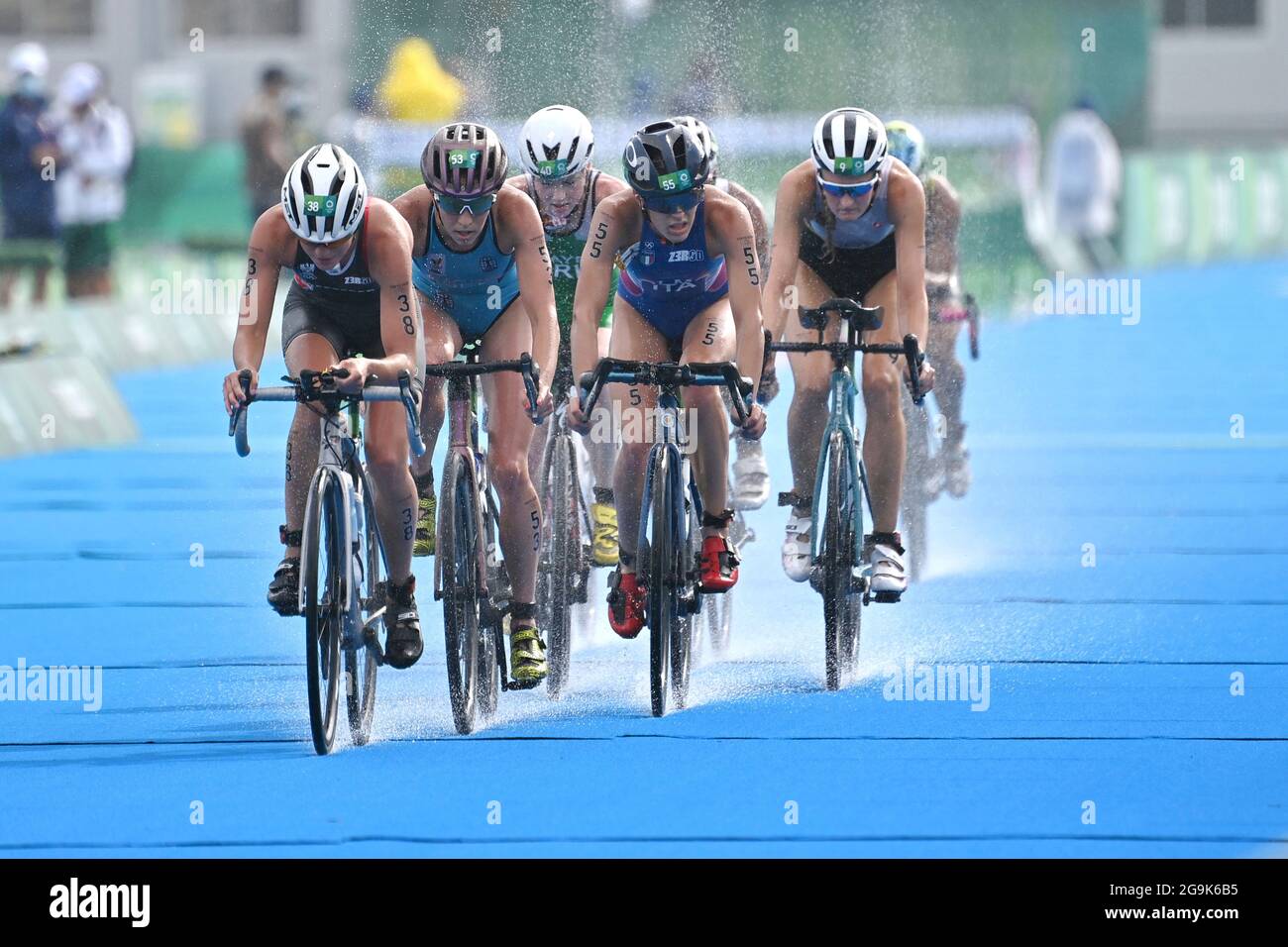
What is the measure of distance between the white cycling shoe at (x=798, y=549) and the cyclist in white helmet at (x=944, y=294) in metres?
1.83

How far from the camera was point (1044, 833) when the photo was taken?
21.7 ft

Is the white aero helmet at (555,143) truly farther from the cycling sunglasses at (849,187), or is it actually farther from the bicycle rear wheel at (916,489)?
the bicycle rear wheel at (916,489)

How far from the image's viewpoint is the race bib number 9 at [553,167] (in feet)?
28.0

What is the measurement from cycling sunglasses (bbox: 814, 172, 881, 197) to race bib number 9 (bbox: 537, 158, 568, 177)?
0.89 meters

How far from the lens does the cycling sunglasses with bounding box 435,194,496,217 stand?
8000mm

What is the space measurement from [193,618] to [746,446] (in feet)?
7.62

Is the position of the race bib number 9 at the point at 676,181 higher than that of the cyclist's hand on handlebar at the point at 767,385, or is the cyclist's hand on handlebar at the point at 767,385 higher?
the race bib number 9 at the point at 676,181

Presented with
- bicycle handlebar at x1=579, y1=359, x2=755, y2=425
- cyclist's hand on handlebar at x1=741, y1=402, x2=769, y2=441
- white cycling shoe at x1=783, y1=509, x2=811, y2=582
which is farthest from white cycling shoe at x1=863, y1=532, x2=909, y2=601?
bicycle handlebar at x1=579, y1=359, x2=755, y2=425

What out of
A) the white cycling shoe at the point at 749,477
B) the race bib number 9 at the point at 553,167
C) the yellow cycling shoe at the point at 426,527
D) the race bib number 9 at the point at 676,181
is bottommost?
the yellow cycling shoe at the point at 426,527

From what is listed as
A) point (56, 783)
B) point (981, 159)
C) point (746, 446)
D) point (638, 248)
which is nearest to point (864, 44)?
point (981, 159)

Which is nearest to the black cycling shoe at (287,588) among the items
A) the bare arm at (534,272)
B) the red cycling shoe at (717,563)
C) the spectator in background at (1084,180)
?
the bare arm at (534,272)

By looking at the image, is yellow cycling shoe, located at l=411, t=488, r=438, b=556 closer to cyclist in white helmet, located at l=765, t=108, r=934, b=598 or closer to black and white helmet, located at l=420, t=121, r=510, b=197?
black and white helmet, located at l=420, t=121, r=510, b=197

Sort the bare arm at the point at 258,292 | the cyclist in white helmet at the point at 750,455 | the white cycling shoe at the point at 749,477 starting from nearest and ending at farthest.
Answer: the bare arm at the point at 258,292 < the cyclist in white helmet at the point at 750,455 < the white cycling shoe at the point at 749,477
